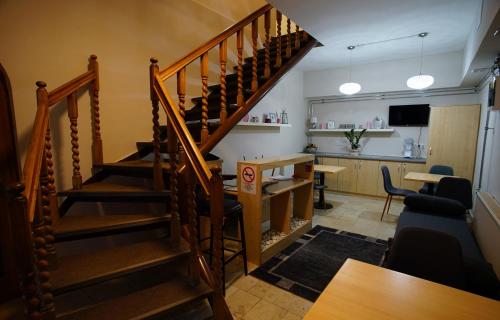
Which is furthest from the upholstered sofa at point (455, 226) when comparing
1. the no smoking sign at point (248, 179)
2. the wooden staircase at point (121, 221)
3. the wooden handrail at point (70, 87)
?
the wooden handrail at point (70, 87)

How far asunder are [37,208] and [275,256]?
2371mm

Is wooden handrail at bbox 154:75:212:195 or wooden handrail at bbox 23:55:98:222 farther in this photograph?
wooden handrail at bbox 154:75:212:195

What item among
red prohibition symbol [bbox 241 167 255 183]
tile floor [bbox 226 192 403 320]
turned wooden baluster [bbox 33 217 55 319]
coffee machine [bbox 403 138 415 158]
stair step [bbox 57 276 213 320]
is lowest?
tile floor [bbox 226 192 403 320]

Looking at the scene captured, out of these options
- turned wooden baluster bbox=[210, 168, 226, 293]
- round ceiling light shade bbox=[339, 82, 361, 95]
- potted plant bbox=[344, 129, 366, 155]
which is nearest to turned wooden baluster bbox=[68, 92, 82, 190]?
turned wooden baluster bbox=[210, 168, 226, 293]

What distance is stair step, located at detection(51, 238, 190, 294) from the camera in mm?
1564

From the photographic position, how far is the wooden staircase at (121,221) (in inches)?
55.5

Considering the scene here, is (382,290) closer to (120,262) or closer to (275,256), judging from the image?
(120,262)

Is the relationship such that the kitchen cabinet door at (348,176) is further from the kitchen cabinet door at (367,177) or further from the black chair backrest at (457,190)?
the black chair backrest at (457,190)

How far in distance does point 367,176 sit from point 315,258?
3.29m

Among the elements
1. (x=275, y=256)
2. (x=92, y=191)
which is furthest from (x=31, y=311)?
(x=275, y=256)

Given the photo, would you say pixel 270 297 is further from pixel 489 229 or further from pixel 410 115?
pixel 410 115

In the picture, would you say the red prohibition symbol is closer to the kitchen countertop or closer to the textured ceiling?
the textured ceiling

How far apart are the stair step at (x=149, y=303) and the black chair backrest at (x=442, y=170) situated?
4.60m

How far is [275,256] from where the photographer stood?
10.1ft
